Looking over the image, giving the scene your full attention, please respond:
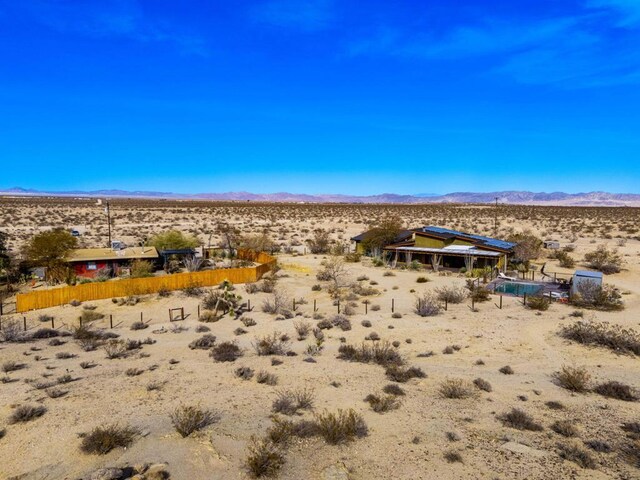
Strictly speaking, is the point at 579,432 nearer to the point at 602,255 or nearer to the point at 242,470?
the point at 242,470

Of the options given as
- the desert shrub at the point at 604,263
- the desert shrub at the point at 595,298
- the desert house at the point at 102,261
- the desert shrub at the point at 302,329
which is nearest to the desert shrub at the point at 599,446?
the desert shrub at the point at 302,329

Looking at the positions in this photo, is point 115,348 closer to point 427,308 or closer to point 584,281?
point 427,308

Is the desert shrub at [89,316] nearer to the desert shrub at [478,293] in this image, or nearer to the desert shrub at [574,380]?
the desert shrub at [478,293]

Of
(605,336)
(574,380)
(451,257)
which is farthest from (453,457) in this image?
(451,257)

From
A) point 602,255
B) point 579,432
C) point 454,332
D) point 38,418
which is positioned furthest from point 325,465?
point 602,255

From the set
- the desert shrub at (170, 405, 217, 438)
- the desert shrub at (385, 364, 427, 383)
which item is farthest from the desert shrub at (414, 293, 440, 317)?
the desert shrub at (170, 405, 217, 438)

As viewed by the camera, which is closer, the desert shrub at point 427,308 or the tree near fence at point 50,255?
the desert shrub at point 427,308
